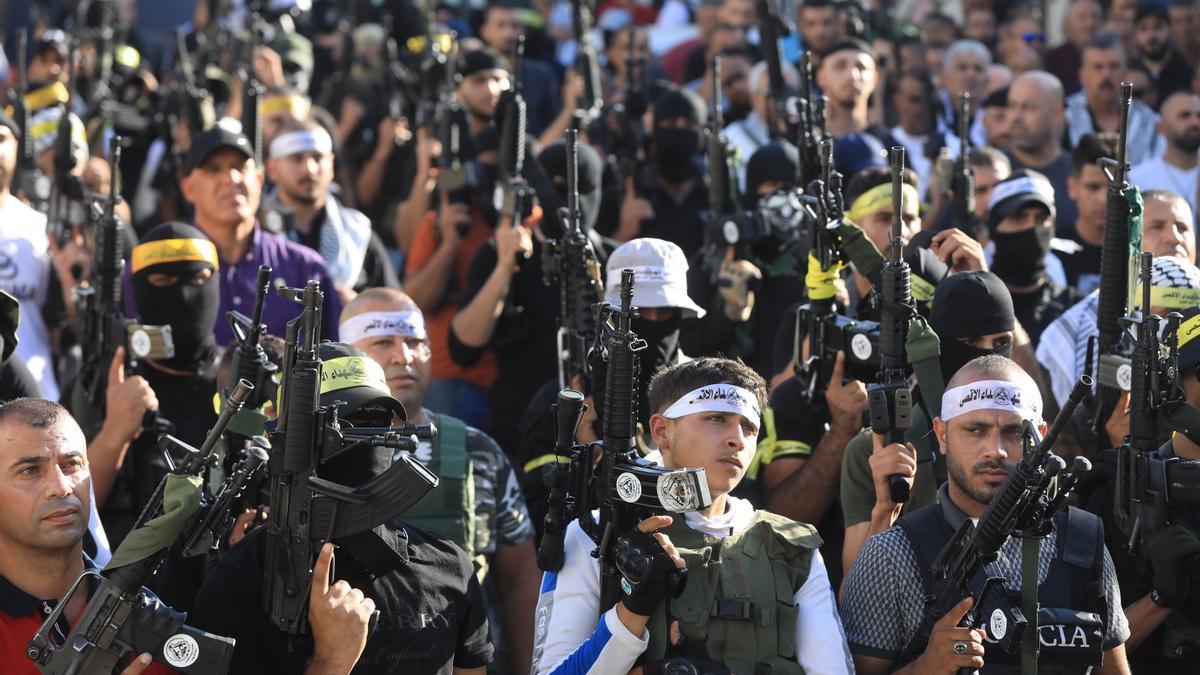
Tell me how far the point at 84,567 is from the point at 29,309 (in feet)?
11.9

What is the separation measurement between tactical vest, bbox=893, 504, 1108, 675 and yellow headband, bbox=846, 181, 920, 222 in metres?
2.41

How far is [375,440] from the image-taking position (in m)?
4.92

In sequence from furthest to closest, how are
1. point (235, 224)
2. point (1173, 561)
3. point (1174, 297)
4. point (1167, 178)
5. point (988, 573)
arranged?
point (1167, 178) < point (235, 224) < point (1174, 297) < point (1173, 561) < point (988, 573)

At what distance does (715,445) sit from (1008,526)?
36.7 inches

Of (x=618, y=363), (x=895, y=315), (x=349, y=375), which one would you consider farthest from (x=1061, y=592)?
(x=349, y=375)

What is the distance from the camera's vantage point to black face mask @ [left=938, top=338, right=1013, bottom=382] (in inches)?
269

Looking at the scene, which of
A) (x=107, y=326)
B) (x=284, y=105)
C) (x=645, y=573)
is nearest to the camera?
(x=645, y=573)

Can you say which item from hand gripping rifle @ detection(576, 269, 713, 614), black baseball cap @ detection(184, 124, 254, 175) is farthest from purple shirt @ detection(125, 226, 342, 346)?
hand gripping rifle @ detection(576, 269, 713, 614)

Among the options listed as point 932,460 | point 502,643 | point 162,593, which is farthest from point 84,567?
point 932,460

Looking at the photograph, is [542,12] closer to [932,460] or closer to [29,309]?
[29,309]

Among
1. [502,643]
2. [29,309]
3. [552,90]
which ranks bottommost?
[502,643]

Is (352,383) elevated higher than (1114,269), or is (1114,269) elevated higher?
(1114,269)

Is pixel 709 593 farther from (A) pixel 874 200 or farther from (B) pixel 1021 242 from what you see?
(B) pixel 1021 242

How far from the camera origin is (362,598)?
4.94 m
